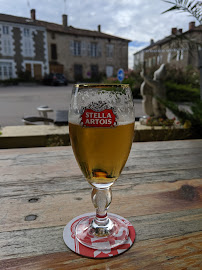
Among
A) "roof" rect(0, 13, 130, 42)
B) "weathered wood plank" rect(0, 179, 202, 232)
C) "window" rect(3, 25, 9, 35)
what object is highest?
"roof" rect(0, 13, 130, 42)

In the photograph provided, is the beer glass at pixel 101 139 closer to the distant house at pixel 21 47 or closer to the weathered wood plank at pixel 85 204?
the weathered wood plank at pixel 85 204

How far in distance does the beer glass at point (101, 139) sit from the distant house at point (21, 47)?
24.5m

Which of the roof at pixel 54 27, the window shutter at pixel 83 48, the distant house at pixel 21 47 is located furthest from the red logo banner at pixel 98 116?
the window shutter at pixel 83 48

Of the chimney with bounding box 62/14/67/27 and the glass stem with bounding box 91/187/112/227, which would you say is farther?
the chimney with bounding box 62/14/67/27

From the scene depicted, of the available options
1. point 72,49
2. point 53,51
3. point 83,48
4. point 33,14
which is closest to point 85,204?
point 53,51

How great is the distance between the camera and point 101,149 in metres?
0.47

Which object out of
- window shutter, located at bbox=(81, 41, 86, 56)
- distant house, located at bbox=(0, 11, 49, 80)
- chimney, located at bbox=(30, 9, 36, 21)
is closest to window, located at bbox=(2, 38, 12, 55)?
distant house, located at bbox=(0, 11, 49, 80)

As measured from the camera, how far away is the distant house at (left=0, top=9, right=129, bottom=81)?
2321 cm

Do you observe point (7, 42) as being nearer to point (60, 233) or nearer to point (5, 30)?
point (5, 30)

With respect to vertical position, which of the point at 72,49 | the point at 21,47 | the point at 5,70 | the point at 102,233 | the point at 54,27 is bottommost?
the point at 102,233

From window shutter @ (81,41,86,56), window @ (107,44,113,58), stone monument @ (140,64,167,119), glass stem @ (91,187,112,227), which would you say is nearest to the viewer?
glass stem @ (91,187,112,227)

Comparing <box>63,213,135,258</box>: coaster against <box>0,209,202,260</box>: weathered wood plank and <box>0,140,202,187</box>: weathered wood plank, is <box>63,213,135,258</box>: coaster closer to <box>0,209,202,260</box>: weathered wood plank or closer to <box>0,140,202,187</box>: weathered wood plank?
<box>0,209,202,260</box>: weathered wood plank

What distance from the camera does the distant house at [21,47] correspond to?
882 inches

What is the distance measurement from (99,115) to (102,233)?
254 millimetres
